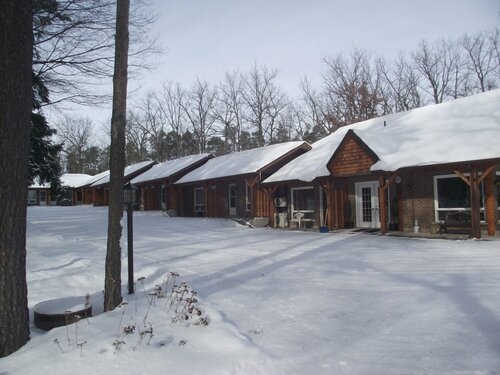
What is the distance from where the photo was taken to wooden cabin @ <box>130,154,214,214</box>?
31.3m

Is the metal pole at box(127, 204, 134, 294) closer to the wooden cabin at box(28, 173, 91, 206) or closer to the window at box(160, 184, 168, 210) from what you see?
the window at box(160, 184, 168, 210)

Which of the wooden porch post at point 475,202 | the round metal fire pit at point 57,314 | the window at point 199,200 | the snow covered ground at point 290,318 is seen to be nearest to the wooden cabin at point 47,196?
the window at point 199,200

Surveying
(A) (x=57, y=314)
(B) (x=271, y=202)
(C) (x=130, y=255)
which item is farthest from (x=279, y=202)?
(A) (x=57, y=314)

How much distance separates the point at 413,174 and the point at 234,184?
12866 millimetres

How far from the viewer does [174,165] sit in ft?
113

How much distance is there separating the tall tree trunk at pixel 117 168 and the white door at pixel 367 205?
44.7 ft

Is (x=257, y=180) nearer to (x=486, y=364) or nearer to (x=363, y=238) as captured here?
(x=363, y=238)

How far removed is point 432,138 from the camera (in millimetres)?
15219

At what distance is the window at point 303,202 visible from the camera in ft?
66.7

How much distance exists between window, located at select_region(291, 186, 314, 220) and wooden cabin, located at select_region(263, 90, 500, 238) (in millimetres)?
50

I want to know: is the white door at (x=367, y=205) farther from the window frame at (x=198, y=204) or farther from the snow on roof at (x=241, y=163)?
the window frame at (x=198, y=204)

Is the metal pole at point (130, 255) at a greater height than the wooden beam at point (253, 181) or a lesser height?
lesser

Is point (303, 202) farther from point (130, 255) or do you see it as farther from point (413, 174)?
point (130, 255)

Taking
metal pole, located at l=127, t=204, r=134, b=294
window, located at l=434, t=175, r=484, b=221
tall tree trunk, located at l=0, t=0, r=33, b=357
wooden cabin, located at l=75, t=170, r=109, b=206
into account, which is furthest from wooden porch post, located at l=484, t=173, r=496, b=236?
wooden cabin, located at l=75, t=170, r=109, b=206
